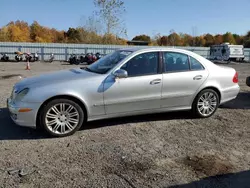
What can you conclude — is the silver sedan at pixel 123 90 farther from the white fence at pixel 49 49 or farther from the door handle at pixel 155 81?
the white fence at pixel 49 49

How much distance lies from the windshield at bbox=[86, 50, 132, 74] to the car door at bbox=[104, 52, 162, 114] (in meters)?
0.22

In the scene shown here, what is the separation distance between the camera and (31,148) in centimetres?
436

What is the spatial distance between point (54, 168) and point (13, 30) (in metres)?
67.5

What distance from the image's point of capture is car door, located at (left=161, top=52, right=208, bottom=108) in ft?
18.4

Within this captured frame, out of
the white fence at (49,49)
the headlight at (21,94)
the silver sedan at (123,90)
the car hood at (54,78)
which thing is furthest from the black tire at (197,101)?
the white fence at (49,49)

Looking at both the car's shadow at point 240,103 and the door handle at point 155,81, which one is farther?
the car's shadow at point 240,103

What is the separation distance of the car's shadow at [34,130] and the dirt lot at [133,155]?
0.02 m

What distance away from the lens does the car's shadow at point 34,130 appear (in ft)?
16.0

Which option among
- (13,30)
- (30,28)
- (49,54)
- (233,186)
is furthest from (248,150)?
(30,28)

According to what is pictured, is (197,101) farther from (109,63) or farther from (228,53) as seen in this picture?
(228,53)

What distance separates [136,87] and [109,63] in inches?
31.2

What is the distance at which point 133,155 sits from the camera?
420 centimetres

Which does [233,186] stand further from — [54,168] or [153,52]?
[153,52]

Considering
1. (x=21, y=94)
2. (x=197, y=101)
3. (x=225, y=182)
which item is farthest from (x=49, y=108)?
(x=197, y=101)
